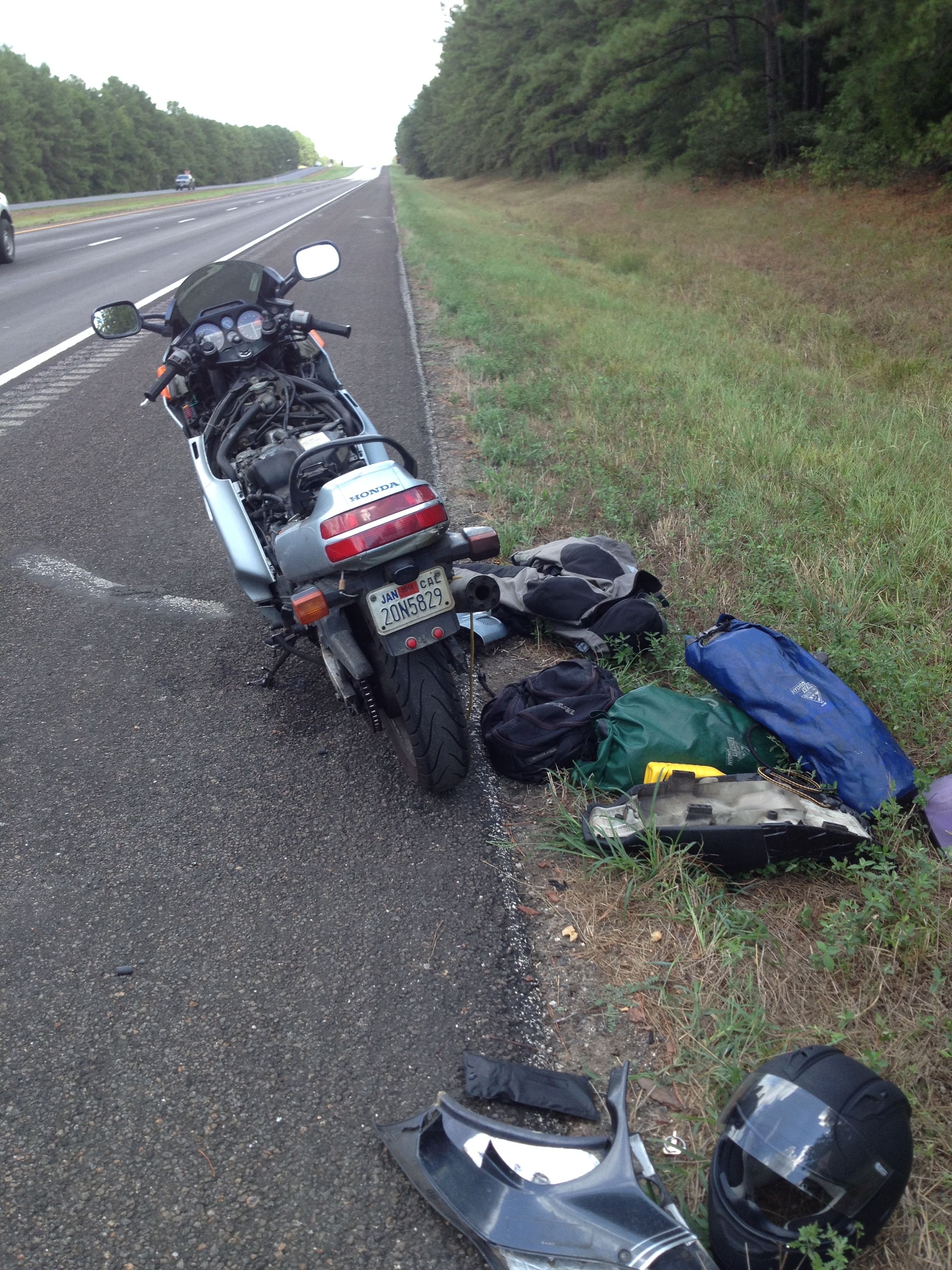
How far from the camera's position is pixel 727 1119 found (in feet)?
5.84

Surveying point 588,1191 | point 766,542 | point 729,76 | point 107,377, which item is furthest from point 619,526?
point 729,76

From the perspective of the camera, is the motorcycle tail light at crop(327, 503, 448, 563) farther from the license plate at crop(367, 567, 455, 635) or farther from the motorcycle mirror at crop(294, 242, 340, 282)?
the motorcycle mirror at crop(294, 242, 340, 282)

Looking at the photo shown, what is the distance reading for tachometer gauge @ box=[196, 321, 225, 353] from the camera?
4.21 meters

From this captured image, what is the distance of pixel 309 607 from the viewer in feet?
9.02

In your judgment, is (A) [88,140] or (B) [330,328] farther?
(A) [88,140]

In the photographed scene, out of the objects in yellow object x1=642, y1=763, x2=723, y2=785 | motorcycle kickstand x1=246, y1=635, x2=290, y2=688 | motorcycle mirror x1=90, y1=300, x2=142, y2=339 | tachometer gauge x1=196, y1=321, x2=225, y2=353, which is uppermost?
motorcycle mirror x1=90, y1=300, x2=142, y2=339

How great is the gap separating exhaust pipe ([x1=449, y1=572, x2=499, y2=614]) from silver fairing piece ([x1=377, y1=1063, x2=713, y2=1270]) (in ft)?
Answer: 4.66

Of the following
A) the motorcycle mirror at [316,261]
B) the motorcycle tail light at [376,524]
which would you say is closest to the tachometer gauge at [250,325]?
the motorcycle mirror at [316,261]

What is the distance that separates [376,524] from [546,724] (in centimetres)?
93

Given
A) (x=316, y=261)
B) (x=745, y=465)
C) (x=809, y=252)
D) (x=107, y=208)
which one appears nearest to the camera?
(x=316, y=261)

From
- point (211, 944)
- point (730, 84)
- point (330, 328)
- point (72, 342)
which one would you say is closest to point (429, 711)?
point (211, 944)

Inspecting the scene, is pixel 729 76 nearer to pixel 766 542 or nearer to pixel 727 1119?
pixel 766 542

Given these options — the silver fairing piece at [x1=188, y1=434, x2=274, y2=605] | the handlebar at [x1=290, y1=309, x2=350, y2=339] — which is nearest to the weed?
the silver fairing piece at [x1=188, y1=434, x2=274, y2=605]

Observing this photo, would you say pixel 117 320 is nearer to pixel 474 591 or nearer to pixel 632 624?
pixel 474 591
